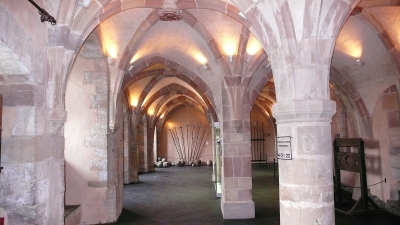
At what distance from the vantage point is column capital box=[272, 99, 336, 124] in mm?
2887

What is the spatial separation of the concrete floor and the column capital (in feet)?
11.0

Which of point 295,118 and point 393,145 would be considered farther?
point 393,145

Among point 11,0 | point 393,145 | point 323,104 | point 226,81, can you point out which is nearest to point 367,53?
point 393,145

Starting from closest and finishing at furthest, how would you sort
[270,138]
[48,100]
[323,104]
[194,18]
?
1. [323,104]
2. [48,100]
3. [194,18]
4. [270,138]

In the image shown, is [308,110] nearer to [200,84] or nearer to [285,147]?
[285,147]

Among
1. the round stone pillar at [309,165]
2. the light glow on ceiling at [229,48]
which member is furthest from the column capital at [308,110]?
the light glow on ceiling at [229,48]

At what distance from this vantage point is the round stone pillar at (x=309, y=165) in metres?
2.90

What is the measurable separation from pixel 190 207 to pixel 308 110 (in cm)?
483

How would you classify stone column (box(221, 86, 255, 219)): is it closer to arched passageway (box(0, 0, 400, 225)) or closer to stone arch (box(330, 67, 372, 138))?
arched passageway (box(0, 0, 400, 225))

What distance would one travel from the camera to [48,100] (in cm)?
324

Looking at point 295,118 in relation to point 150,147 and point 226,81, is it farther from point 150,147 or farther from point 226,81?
point 150,147

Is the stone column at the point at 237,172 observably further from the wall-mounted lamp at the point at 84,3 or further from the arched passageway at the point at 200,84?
the wall-mounted lamp at the point at 84,3

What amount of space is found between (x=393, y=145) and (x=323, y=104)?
15.6ft

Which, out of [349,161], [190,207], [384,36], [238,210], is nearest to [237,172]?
[238,210]
